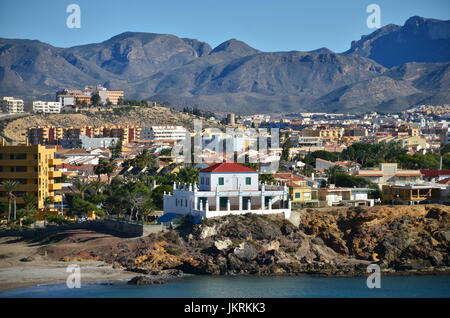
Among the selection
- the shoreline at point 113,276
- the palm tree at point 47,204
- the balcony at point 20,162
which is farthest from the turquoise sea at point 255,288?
the balcony at point 20,162

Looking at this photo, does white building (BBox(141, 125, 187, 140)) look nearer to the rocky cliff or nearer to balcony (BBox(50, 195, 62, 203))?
balcony (BBox(50, 195, 62, 203))

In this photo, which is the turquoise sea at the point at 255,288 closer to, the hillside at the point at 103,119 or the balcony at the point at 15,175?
the balcony at the point at 15,175

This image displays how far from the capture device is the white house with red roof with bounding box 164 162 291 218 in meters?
56.2

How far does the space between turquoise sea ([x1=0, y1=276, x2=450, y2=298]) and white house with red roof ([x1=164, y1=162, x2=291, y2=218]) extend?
6.24 meters

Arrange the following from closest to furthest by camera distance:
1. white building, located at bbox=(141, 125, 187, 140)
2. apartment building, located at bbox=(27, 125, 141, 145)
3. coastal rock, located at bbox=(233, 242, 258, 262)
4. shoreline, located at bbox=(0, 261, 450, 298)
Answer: shoreline, located at bbox=(0, 261, 450, 298) < coastal rock, located at bbox=(233, 242, 258, 262) < apartment building, located at bbox=(27, 125, 141, 145) < white building, located at bbox=(141, 125, 187, 140)

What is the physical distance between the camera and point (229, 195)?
56.7 metres

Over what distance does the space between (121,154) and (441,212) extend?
66.6 meters

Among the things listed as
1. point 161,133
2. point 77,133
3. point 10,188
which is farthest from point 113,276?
point 161,133

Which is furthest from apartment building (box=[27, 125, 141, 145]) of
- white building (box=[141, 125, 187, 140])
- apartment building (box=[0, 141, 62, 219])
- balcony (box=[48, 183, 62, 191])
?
apartment building (box=[0, 141, 62, 219])

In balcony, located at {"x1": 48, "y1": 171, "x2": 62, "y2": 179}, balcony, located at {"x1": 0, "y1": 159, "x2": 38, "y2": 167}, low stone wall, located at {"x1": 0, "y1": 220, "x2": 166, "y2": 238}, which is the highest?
balcony, located at {"x1": 0, "y1": 159, "x2": 38, "y2": 167}

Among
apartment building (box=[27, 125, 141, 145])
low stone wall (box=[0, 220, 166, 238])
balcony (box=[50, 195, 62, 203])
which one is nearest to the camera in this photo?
low stone wall (box=[0, 220, 166, 238])

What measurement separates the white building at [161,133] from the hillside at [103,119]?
12.1 m

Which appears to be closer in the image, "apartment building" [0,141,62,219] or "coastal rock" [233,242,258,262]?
"coastal rock" [233,242,258,262]

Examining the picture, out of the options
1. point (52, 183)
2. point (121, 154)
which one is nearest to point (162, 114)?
point (121, 154)
